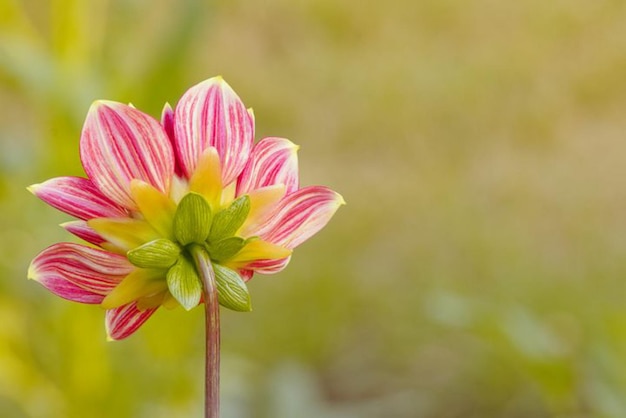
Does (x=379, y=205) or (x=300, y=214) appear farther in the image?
(x=379, y=205)

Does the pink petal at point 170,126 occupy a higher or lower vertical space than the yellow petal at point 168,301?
higher

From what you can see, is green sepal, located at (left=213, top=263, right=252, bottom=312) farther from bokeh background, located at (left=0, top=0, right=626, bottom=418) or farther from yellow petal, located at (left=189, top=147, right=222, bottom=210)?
bokeh background, located at (left=0, top=0, right=626, bottom=418)

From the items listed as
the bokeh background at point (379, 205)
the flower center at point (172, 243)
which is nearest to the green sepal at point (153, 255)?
the flower center at point (172, 243)

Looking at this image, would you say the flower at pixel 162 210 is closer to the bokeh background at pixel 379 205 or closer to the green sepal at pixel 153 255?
the green sepal at pixel 153 255

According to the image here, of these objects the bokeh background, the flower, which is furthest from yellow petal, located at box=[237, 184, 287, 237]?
the bokeh background

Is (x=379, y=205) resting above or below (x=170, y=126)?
above

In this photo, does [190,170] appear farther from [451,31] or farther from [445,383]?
[451,31]

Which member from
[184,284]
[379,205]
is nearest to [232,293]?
[184,284]

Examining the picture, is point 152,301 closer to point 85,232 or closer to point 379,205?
point 85,232
